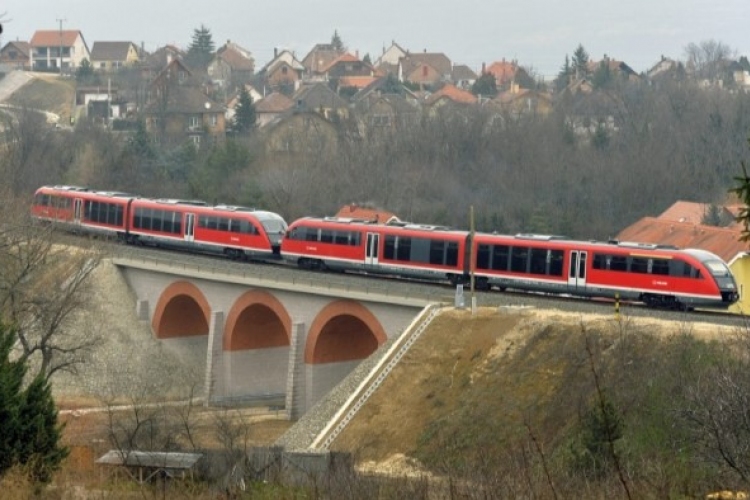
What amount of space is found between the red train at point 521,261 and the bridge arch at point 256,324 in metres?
1.72

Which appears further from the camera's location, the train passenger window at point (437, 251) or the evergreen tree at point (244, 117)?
the evergreen tree at point (244, 117)

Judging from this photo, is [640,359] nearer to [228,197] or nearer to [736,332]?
[736,332]

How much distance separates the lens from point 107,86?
470 ft

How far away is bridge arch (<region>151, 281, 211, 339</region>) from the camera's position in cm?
5816

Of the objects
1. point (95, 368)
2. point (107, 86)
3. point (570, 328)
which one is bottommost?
point (95, 368)

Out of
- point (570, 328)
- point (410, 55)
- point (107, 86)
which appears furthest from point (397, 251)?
point (410, 55)

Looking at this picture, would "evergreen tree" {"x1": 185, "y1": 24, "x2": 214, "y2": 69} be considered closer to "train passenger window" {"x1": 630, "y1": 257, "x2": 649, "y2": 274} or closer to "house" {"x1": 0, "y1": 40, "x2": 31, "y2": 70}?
"house" {"x1": 0, "y1": 40, "x2": 31, "y2": 70}

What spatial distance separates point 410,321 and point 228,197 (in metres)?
37.3

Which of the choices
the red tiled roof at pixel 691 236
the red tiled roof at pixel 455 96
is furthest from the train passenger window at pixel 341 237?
the red tiled roof at pixel 455 96

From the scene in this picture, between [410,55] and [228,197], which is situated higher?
[410,55]

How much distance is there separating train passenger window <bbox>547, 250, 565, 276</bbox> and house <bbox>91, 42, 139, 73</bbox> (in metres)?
129

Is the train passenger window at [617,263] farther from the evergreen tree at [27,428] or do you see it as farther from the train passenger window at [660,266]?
the evergreen tree at [27,428]

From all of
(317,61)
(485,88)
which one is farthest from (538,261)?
(317,61)

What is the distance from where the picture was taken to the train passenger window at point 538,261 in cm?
4612
